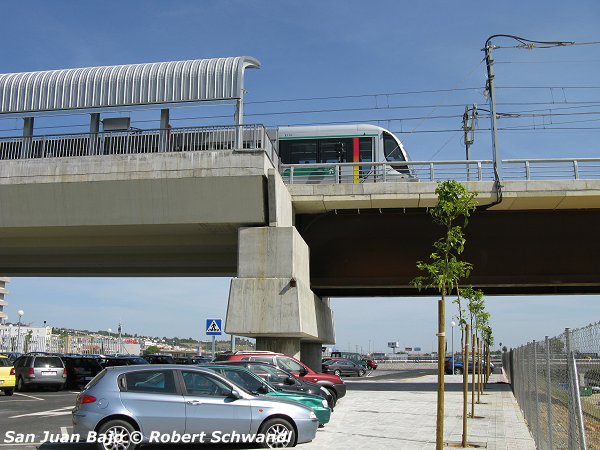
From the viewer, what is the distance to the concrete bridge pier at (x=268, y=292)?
74.7 ft

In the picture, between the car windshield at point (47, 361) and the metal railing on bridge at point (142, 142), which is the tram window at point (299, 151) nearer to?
the metal railing on bridge at point (142, 142)

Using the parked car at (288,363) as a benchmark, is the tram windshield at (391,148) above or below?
above

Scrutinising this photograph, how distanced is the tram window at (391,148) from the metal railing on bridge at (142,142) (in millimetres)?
5208

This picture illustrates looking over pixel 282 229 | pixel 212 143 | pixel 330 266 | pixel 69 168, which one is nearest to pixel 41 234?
pixel 69 168

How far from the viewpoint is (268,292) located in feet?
75.3

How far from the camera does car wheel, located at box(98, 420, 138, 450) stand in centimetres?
1007

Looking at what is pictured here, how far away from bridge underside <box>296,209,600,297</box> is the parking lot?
19.6 feet

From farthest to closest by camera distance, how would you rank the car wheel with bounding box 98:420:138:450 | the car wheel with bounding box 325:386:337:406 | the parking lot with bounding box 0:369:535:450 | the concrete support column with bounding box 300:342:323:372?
the concrete support column with bounding box 300:342:323:372 → the car wheel with bounding box 325:386:337:406 → the parking lot with bounding box 0:369:535:450 → the car wheel with bounding box 98:420:138:450

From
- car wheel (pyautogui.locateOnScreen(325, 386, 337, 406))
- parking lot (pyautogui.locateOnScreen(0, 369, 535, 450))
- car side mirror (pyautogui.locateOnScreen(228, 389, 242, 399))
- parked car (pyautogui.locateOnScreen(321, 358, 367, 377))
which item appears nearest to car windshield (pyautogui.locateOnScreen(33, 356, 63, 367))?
parking lot (pyautogui.locateOnScreen(0, 369, 535, 450))

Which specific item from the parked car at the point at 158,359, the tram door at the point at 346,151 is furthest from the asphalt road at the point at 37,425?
the tram door at the point at 346,151

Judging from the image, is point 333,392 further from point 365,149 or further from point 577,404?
point 577,404

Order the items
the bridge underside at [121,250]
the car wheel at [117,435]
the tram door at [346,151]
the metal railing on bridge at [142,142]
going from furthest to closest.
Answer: the tram door at [346,151] → the bridge underside at [121,250] → the metal railing on bridge at [142,142] → the car wheel at [117,435]

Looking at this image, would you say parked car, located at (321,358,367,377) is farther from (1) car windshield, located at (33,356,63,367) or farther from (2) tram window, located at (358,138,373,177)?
(1) car windshield, located at (33,356,63,367)

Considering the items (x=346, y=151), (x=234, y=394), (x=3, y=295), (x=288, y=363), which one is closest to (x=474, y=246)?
(x=346, y=151)
